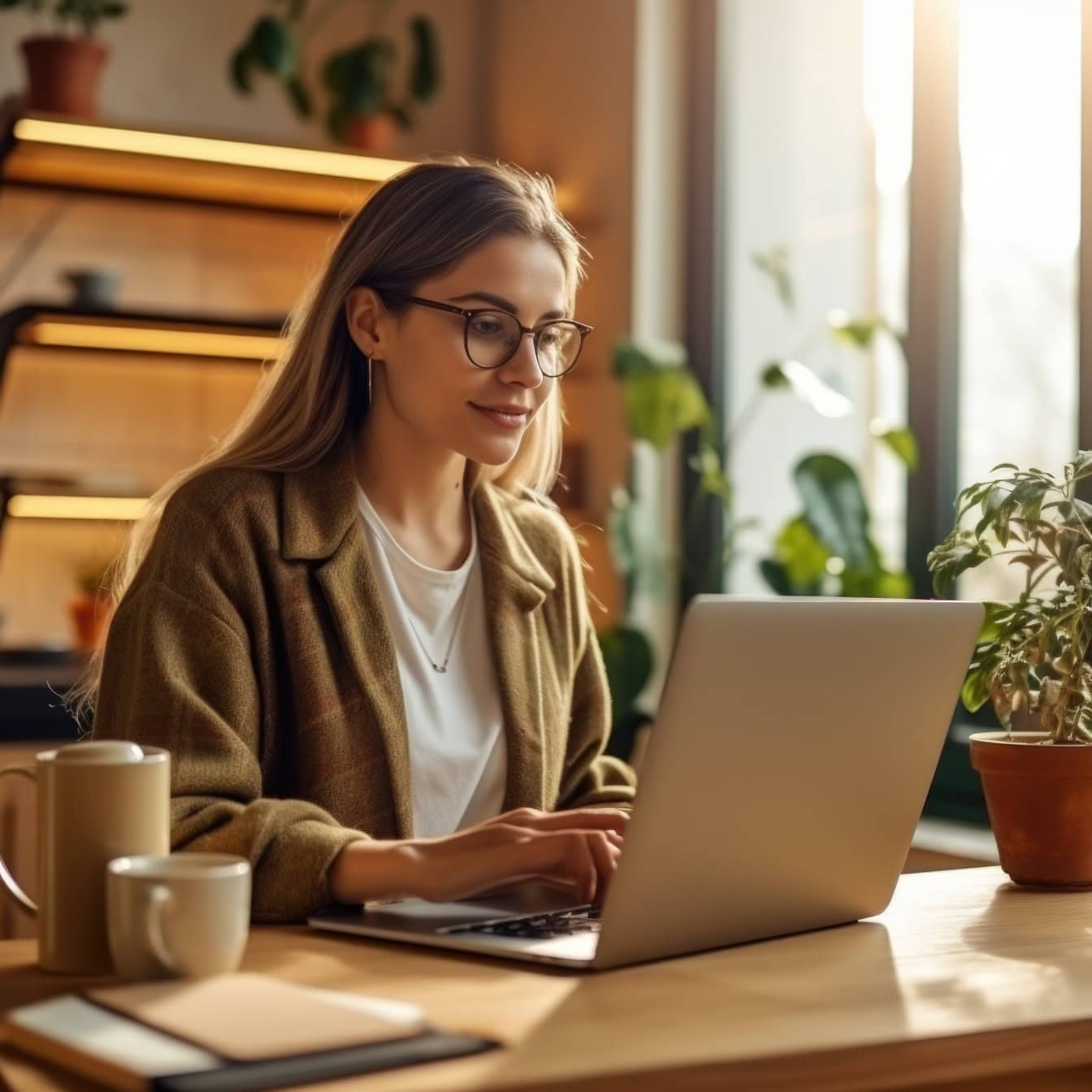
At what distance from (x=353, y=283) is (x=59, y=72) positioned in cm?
233

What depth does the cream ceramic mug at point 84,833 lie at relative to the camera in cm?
110

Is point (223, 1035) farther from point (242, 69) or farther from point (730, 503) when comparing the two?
point (242, 69)

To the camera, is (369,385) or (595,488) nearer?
(369,385)

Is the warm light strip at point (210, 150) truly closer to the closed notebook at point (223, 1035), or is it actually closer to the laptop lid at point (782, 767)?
the laptop lid at point (782, 767)

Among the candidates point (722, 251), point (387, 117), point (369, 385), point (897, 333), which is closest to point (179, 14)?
point (387, 117)

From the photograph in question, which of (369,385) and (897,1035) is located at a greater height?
(369,385)

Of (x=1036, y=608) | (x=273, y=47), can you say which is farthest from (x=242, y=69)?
(x=1036, y=608)

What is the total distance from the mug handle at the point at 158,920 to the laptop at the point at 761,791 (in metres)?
0.23

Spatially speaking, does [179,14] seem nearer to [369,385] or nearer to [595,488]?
[595,488]

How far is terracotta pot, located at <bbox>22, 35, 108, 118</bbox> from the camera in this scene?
373 centimetres

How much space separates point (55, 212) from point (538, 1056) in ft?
12.1

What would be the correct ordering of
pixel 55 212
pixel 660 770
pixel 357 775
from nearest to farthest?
pixel 660 770, pixel 357 775, pixel 55 212

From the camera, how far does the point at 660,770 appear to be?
1.09m

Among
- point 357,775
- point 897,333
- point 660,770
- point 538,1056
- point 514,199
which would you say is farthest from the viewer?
point 897,333
